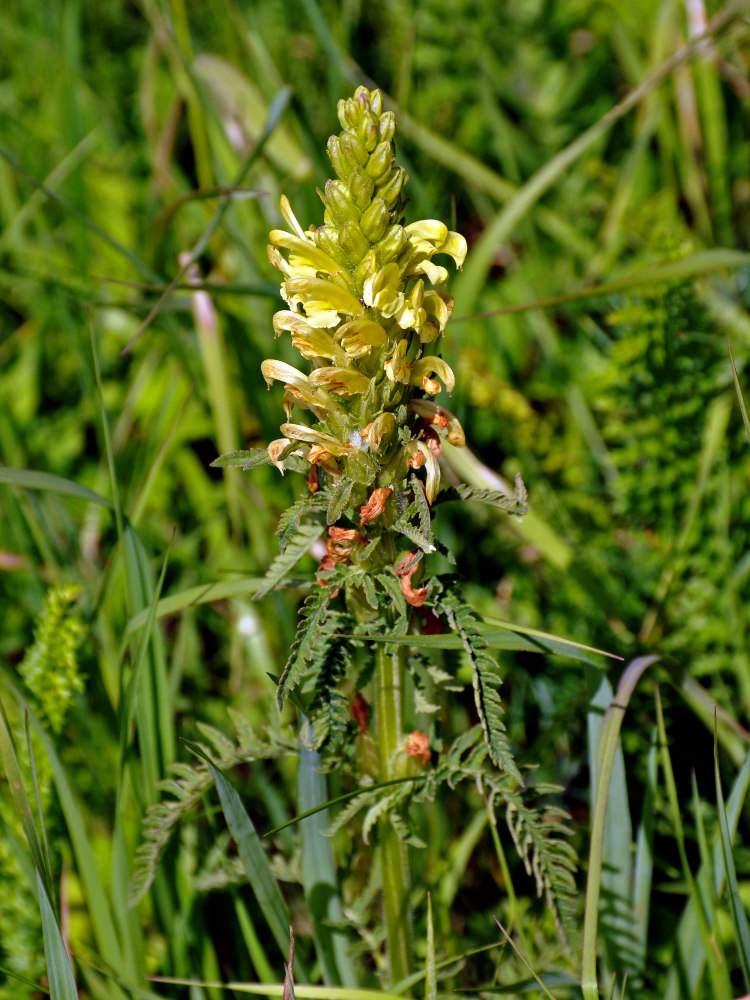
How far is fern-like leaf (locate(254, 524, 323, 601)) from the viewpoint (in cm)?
126

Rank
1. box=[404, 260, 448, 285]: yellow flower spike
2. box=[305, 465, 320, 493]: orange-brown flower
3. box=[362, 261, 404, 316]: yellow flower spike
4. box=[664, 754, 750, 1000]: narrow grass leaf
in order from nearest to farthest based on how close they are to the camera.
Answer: box=[362, 261, 404, 316]: yellow flower spike < box=[404, 260, 448, 285]: yellow flower spike < box=[305, 465, 320, 493]: orange-brown flower < box=[664, 754, 750, 1000]: narrow grass leaf

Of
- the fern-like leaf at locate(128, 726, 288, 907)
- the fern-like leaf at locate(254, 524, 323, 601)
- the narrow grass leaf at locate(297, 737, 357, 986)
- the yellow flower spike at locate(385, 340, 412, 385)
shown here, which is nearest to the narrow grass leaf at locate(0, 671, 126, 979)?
the fern-like leaf at locate(128, 726, 288, 907)

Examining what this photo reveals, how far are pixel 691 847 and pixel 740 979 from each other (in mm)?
271

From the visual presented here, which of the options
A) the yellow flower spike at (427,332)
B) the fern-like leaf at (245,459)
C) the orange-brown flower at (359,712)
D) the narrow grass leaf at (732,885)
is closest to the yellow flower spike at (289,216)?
the yellow flower spike at (427,332)

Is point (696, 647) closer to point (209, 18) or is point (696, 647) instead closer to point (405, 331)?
point (405, 331)

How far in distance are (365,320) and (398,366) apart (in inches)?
3.0

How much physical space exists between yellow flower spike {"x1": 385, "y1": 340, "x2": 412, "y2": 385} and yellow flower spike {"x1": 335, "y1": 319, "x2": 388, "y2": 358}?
0.03m

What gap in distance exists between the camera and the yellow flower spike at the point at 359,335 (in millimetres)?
1154

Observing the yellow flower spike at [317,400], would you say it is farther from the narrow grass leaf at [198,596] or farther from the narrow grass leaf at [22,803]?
the narrow grass leaf at [22,803]

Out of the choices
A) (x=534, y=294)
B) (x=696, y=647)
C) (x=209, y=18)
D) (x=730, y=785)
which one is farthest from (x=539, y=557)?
(x=209, y=18)

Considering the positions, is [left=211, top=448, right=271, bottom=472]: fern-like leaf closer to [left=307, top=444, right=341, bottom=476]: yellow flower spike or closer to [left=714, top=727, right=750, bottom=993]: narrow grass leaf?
[left=307, top=444, right=341, bottom=476]: yellow flower spike

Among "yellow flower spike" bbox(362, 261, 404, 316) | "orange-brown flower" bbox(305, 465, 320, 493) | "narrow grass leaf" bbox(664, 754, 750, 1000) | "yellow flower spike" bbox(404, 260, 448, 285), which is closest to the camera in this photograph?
"yellow flower spike" bbox(362, 261, 404, 316)

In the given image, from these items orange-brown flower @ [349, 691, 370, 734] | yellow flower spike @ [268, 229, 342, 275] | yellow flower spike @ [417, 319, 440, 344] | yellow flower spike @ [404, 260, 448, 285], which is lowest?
orange-brown flower @ [349, 691, 370, 734]

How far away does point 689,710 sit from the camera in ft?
6.79
